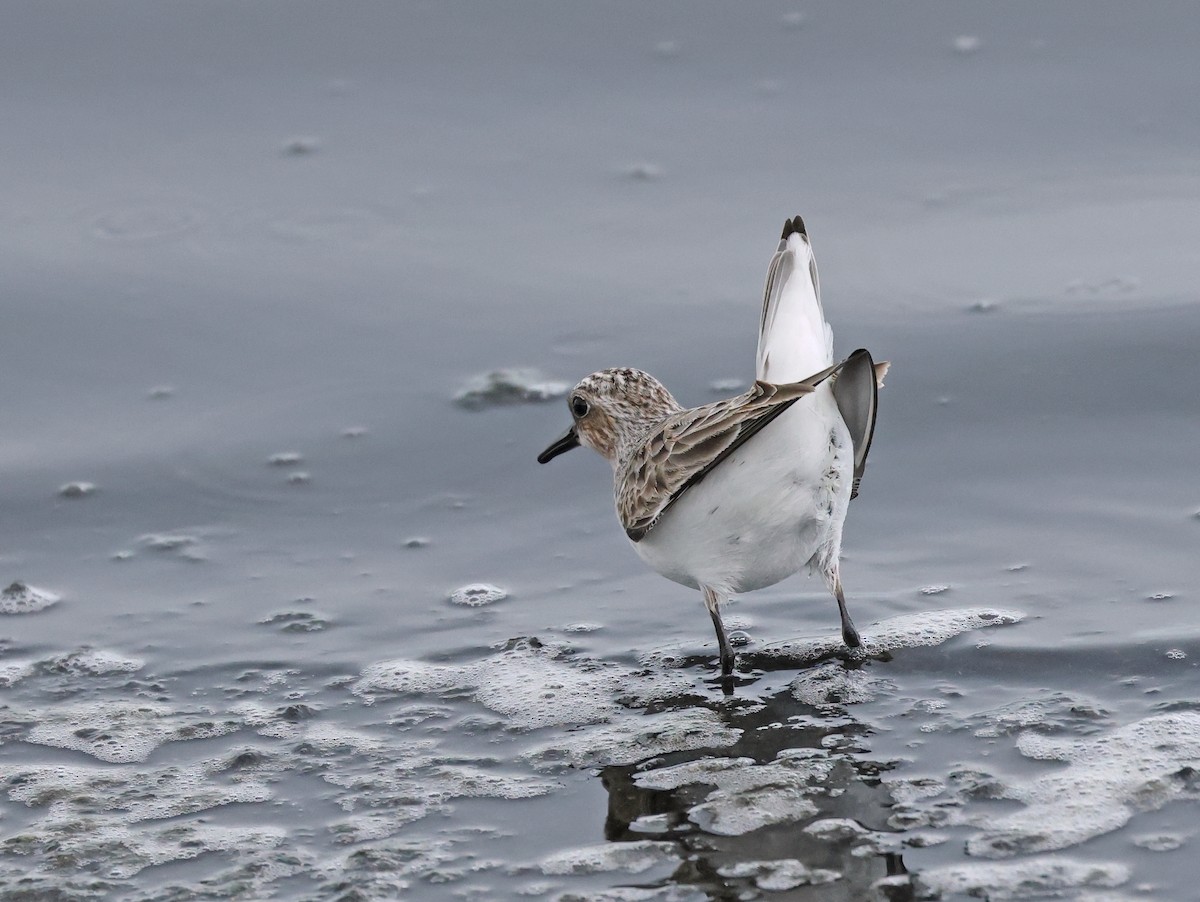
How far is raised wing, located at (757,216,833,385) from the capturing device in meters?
5.36

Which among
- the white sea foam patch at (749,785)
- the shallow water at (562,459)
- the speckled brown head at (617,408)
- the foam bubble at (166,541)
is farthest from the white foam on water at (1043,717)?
the foam bubble at (166,541)

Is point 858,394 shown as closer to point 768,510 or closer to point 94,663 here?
point 768,510

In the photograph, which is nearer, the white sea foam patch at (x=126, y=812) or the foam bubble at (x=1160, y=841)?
the foam bubble at (x=1160, y=841)

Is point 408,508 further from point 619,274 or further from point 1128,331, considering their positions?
point 1128,331

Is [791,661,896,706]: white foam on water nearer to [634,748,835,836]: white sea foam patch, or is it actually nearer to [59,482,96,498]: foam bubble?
[634,748,835,836]: white sea foam patch

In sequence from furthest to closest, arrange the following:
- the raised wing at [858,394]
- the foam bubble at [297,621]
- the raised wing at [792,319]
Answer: the foam bubble at [297,621] → the raised wing at [792,319] → the raised wing at [858,394]

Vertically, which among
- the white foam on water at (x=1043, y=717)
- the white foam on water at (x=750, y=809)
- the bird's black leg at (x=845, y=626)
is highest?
the bird's black leg at (x=845, y=626)

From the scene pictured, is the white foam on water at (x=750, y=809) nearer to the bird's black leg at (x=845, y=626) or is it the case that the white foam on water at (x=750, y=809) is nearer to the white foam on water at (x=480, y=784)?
the white foam on water at (x=480, y=784)

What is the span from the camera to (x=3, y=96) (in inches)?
351

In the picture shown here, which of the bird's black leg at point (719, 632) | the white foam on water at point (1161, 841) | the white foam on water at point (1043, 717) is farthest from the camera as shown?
the bird's black leg at point (719, 632)

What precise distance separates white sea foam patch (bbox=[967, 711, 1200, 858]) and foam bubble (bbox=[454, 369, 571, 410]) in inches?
134

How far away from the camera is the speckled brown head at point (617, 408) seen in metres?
6.31

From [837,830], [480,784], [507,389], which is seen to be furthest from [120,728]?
[507,389]

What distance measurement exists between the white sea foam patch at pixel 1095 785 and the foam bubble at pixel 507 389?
11.2 ft
